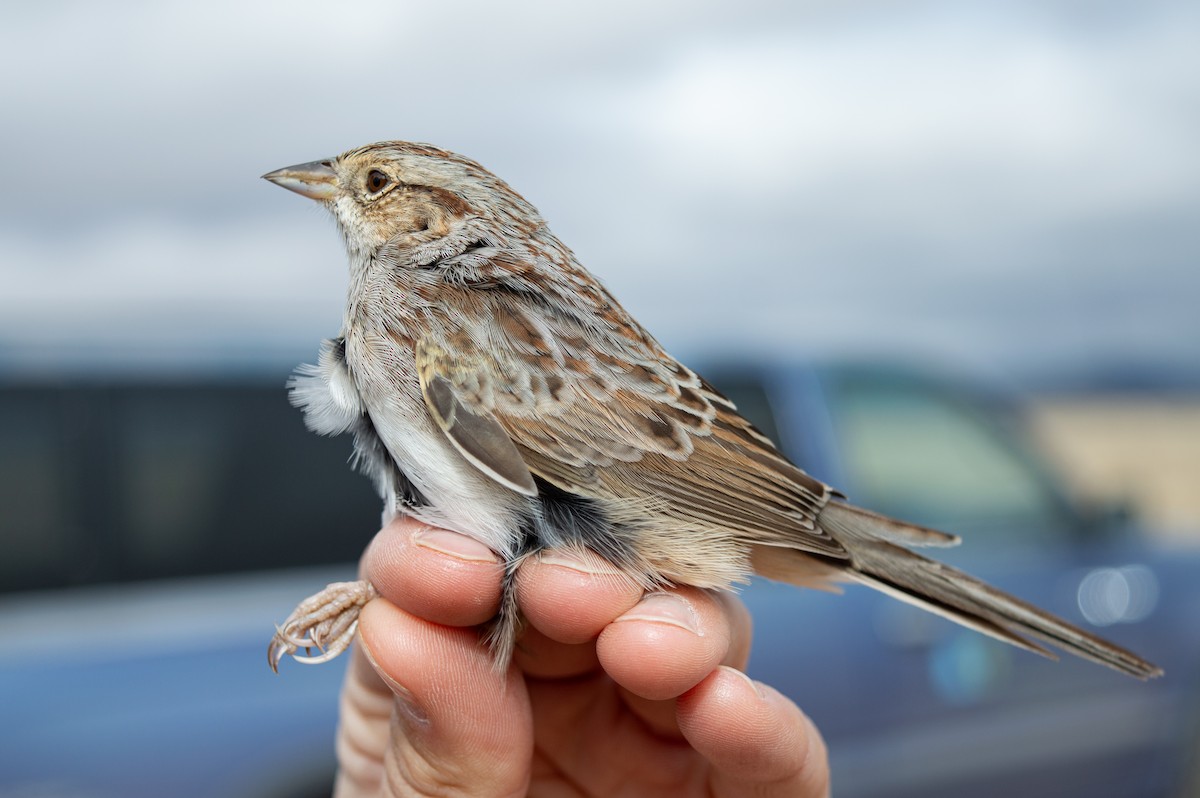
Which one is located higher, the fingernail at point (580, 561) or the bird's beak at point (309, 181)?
the bird's beak at point (309, 181)

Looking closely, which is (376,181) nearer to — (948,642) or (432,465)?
(432,465)

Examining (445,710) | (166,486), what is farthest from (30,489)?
(445,710)

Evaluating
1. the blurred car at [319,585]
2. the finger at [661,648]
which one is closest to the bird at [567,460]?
the finger at [661,648]

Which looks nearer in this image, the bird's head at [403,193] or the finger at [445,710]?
the finger at [445,710]

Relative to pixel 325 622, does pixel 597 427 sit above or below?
above

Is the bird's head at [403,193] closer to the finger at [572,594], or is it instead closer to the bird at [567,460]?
the bird at [567,460]

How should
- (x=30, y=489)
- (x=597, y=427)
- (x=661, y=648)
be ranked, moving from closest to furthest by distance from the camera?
(x=661, y=648), (x=597, y=427), (x=30, y=489)
